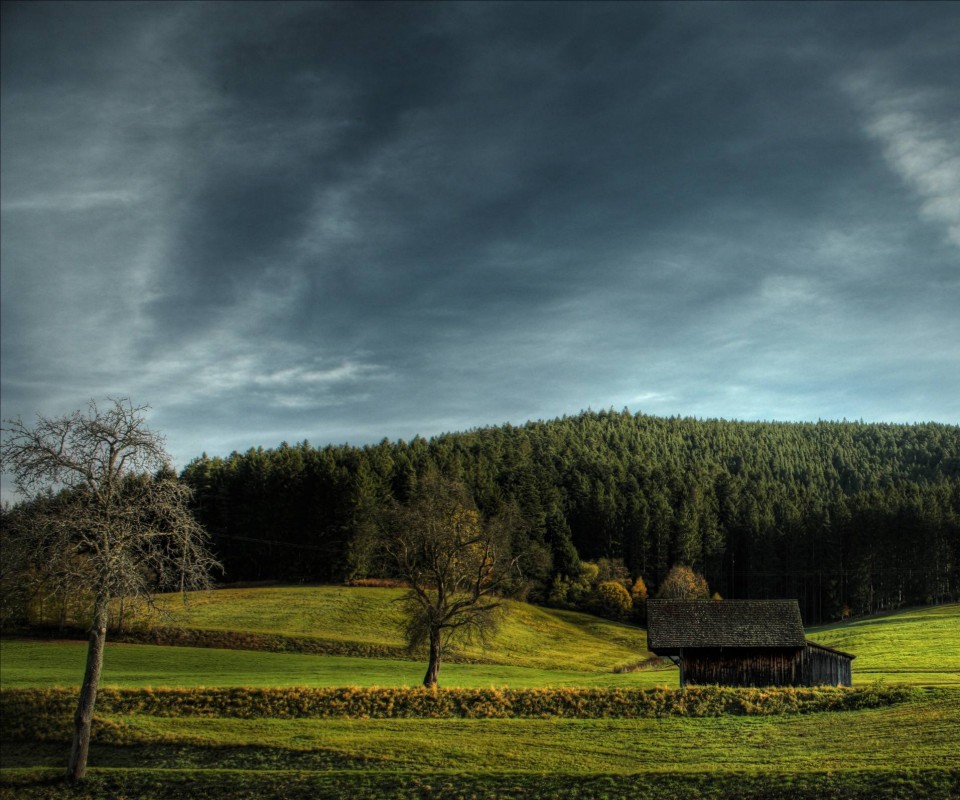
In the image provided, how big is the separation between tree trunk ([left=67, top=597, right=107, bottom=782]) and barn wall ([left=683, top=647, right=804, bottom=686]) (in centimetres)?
3359

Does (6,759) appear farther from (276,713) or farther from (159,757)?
(276,713)

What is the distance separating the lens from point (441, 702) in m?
35.4

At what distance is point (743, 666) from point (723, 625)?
8.62 ft

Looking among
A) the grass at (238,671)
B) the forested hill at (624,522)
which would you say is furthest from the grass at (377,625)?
the forested hill at (624,522)

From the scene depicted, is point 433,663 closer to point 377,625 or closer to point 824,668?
point 824,668

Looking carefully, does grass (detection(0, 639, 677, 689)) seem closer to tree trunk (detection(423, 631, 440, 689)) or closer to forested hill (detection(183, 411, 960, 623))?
tree trunk (detection(423, 631, 440, 689))

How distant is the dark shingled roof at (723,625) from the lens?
46719 mm

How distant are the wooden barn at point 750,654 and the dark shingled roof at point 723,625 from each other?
2.3 inches

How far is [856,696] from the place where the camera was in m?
34.0

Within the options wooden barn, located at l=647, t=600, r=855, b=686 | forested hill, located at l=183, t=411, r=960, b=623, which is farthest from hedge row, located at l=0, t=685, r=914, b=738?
forested hill, located at l=183, t=411, r=960, b=623

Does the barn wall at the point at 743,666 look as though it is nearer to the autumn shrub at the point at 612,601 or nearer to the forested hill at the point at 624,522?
the forested hill at the point at 624,522

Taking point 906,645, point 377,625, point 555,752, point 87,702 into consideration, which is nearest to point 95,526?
point 87,702

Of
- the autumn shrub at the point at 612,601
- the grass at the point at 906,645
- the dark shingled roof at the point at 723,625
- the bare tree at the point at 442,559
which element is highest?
the bare tree at the point at 442,559

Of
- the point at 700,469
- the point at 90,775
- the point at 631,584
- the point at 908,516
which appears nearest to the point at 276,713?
the point at 90,775
